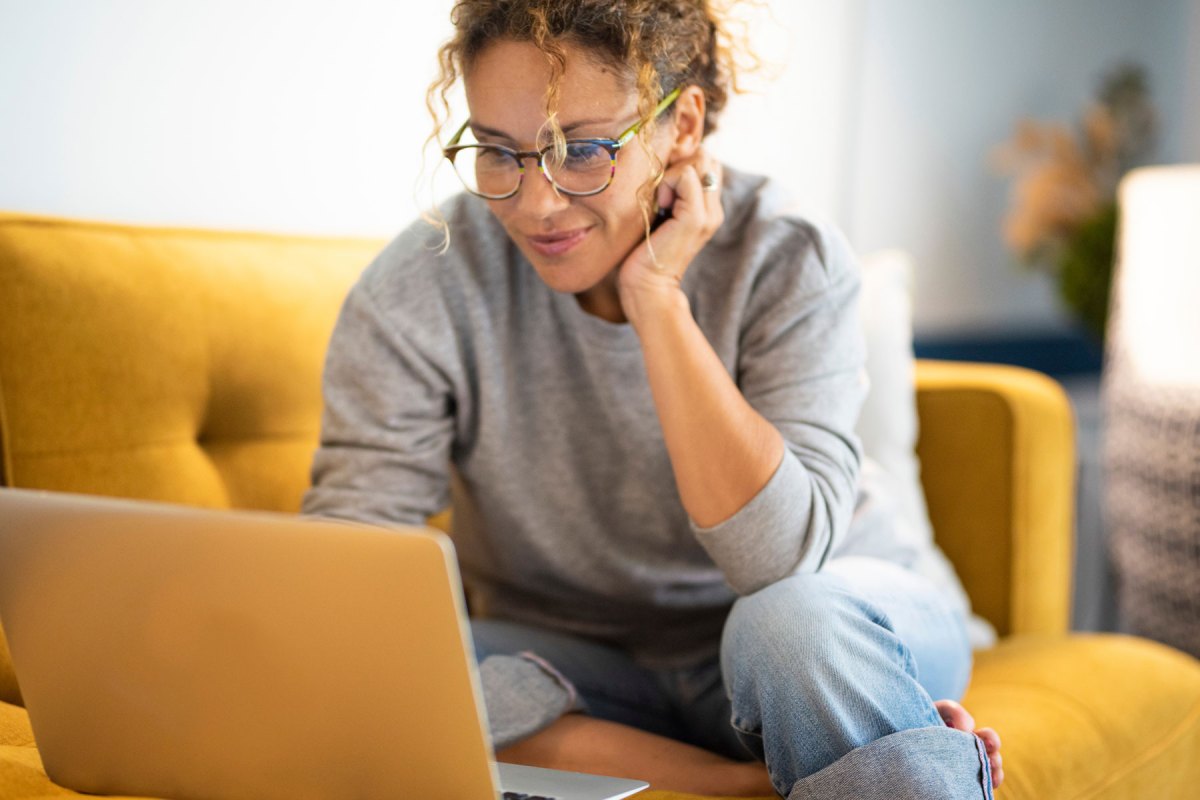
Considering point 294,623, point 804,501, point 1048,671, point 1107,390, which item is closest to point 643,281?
point 804,501

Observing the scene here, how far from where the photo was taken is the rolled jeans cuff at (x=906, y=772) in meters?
0.82

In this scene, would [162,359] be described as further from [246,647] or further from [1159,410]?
[1159,410]

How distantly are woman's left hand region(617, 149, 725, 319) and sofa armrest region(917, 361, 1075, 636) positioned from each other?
594 millimetres

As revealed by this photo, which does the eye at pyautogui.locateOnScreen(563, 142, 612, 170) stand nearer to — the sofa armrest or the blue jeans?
the blue jeans

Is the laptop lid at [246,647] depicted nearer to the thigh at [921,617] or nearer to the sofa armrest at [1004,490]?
the thigh at [921,617]

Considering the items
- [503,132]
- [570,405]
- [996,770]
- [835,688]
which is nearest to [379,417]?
[570,405]

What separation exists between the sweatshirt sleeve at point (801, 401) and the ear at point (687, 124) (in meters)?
0.14

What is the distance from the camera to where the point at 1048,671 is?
1.30m

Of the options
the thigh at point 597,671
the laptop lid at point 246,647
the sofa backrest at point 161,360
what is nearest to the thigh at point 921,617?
the thigh at point 597,671

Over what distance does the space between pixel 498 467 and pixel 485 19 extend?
430 mm

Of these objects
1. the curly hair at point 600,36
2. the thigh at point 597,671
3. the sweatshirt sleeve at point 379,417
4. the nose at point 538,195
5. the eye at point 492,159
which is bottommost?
the thigh at point 597,671

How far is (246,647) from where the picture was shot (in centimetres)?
69

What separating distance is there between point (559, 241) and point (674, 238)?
0.35 feet

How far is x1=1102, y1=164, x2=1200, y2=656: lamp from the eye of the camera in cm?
192
